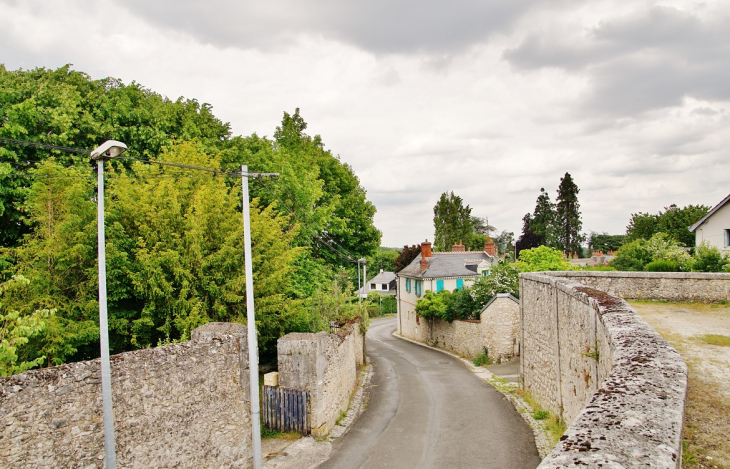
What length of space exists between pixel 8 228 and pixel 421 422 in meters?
14.6

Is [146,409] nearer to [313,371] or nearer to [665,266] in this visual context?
[313,371]

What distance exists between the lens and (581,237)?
223 ft

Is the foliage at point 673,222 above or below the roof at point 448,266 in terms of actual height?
above

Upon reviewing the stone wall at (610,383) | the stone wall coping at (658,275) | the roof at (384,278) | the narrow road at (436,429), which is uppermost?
the stone wall coping at (658,275)

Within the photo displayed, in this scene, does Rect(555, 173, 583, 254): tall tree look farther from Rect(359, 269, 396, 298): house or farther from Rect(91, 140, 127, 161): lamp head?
Rect(91, 140, 127, 161): lamp head

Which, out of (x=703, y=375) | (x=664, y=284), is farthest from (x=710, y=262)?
(x=703, y=375)

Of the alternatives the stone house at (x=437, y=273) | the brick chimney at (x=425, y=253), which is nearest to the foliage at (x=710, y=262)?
the stone house at (x=437, y=273)

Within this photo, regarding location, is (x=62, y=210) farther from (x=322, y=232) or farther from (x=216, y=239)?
(x=322, y=232)

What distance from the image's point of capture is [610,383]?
146 inches

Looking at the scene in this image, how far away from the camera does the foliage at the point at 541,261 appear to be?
88.4ft

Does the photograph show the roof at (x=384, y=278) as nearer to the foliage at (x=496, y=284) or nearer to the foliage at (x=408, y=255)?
the foliage at (x=408, y=255)

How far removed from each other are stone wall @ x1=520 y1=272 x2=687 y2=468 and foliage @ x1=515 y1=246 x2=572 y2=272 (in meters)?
15.0

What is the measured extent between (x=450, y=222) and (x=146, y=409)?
6702 cm

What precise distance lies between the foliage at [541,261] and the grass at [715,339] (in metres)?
17.9
